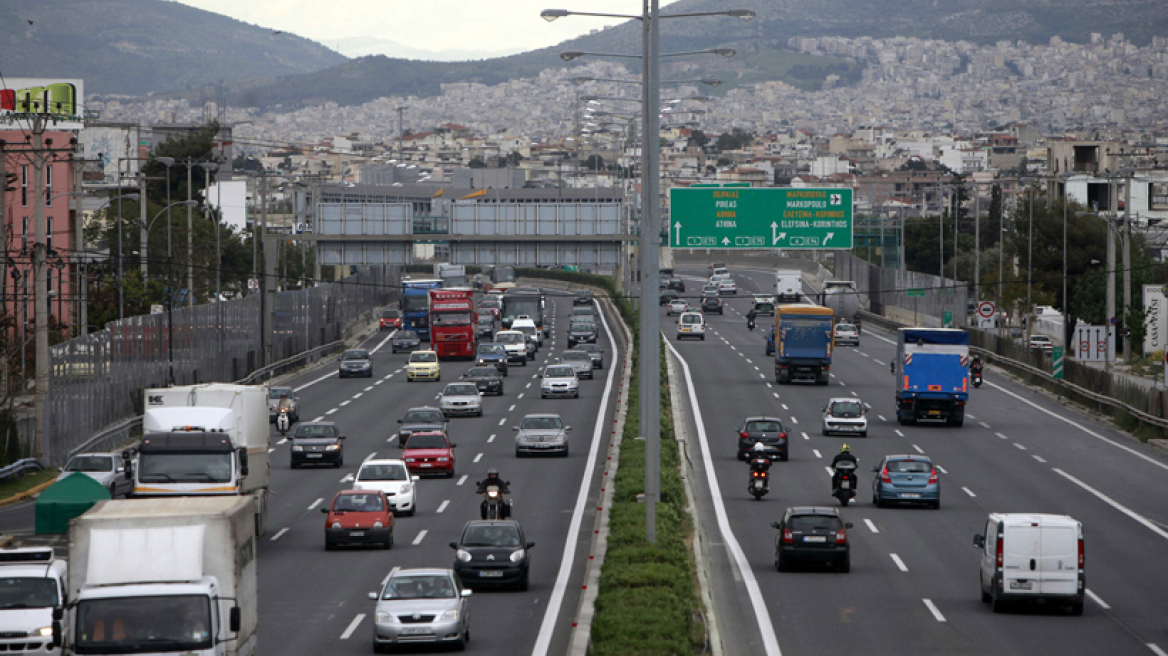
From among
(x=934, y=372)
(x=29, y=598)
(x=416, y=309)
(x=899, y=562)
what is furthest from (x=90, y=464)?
(x=416, y=309)

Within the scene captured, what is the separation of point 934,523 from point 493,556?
13.4 metres

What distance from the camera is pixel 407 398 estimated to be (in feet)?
212

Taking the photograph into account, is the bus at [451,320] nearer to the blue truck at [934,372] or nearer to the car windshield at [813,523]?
the blue truck at [934,372]

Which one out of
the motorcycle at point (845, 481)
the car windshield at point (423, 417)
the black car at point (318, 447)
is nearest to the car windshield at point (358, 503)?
the motorcycle at point (845, 481)

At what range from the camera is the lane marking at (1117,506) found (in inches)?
1350

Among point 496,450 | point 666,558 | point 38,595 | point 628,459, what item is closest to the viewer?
point 38,595

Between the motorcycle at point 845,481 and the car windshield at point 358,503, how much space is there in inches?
477

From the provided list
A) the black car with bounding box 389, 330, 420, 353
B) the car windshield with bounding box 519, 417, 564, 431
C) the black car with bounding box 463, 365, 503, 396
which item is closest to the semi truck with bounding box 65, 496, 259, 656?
the car windshield with bounding box 519, 417, 564, 431

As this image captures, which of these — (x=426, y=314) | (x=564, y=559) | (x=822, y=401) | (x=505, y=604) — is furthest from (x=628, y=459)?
(x=426, y=314)

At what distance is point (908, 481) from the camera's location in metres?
37.4

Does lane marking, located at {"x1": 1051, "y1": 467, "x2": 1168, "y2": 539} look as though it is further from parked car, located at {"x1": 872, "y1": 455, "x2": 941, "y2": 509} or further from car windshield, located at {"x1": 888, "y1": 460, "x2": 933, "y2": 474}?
car windshield, located at {"x1": 888, "y1": 460, "x2": 933, "y2": 474}

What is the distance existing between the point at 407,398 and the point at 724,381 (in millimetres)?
14951

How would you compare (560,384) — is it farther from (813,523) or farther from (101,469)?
(813,523)

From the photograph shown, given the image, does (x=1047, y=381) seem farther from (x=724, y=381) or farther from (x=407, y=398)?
(x=407, y=398)
